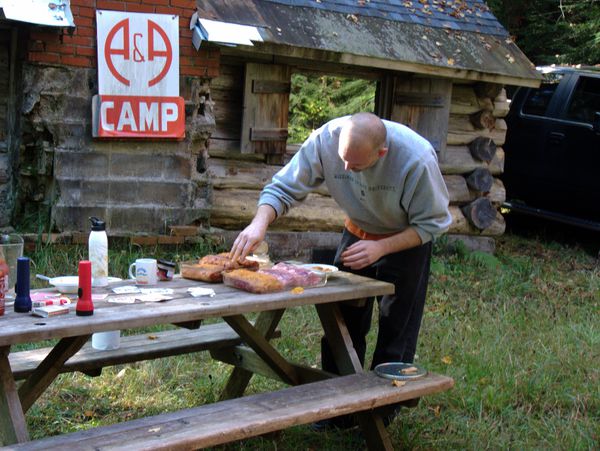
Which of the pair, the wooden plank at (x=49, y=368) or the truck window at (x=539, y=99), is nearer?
the wooden plank at (x=49, y=368)

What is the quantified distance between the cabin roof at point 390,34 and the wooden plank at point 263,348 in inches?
161

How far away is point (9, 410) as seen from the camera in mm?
3400

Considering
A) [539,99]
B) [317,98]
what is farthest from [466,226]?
[317,98]

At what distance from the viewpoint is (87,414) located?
4934mm

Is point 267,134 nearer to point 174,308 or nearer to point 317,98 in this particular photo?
point 174,308

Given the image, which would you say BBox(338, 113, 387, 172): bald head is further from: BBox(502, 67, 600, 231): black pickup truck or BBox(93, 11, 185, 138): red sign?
BBox(502, 67, 600, 231): black pickup truck

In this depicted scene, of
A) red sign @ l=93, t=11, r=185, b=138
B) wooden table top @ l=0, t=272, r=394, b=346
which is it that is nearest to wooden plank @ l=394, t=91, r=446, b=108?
red sign @ l=93, t=11, r=185, b=138

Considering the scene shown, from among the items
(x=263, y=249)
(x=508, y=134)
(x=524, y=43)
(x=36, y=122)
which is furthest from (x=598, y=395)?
(x=524, y=43)

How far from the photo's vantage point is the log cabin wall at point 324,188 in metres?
9.03

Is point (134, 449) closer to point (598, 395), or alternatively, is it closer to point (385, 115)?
point (598, 395)

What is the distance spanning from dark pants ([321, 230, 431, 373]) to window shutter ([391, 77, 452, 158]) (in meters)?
5.34

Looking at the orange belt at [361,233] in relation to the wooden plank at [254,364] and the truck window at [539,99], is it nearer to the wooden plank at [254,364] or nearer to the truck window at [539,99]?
the wooden plank at [254,364]

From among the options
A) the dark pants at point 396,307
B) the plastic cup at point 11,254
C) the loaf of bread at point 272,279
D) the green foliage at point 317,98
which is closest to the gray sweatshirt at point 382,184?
the dark pants at point 396,307

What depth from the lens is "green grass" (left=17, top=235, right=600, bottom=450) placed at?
486cm
